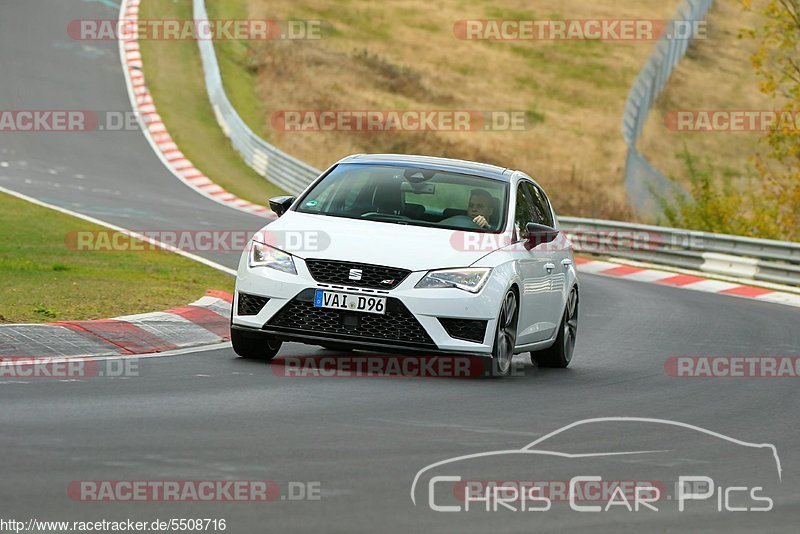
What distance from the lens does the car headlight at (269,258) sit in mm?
10789

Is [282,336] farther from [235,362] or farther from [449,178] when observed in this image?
[449,178]

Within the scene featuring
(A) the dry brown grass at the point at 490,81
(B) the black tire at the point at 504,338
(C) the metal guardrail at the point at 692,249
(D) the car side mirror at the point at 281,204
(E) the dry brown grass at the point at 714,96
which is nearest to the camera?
(B) the black tire at the point at 504,338

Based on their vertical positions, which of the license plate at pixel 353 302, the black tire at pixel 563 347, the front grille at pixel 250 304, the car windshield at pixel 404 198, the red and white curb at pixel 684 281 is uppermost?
the car windshield at pixel 404 198

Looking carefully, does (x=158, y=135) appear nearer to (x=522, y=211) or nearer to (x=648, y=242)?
(x=648, y=242)

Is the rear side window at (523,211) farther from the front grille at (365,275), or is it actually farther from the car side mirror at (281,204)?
the car side mirror at (281,204)

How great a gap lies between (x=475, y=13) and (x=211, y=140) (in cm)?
2902

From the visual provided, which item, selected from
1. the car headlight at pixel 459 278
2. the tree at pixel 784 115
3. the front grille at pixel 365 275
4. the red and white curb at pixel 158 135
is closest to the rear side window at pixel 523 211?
the car headlight at pixel 459 278

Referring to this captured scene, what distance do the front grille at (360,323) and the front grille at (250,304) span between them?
0.26m

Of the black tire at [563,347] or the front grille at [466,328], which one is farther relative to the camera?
the black tire at [563,347]

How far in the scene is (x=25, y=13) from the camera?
157 feet

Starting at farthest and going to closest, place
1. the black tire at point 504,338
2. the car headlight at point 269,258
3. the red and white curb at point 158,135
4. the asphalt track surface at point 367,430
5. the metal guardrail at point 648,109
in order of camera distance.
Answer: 1. the metal guardrail at point 648,109
2. the red and white curb at point 158,135
3. the black tire at point 504,338
4. the car headlight at point 269,258
5. the asphalt track surface at point 367,430

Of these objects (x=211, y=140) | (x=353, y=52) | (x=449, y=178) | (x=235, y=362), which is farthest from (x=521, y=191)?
(x=353, y=52)

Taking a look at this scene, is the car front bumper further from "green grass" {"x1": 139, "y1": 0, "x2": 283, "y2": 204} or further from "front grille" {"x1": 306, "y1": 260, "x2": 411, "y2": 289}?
"green grass" {"x1": 139, "y1": 0, "x2": 283, "y2": 204}

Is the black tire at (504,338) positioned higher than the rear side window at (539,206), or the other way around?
the rear side window at (539,206)
